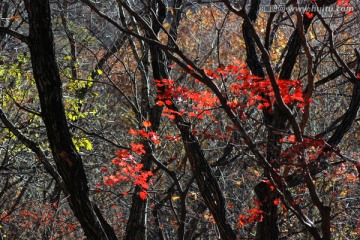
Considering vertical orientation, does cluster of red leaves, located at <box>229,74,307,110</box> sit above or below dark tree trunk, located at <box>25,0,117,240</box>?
above

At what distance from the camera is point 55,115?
459cm

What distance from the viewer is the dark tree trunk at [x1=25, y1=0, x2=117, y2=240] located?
4.49 m

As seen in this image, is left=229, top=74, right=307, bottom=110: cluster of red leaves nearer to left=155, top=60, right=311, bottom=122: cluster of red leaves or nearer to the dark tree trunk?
left=155, top=60, right=311, bottom=122: cluster of red leaves

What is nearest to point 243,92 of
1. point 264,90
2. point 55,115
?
point 264,90

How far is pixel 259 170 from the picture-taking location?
9.89 metres

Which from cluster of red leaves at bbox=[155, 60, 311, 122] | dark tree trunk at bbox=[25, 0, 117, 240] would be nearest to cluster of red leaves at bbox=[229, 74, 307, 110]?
cluster of red leaves at bbox=[155, 60, 311, 122]

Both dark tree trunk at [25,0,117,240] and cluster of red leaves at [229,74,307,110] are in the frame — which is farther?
cluster of red leaves at [229,74,307,110]

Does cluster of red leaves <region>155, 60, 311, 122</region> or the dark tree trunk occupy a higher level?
cluster of red leaves <region>155, 60, 311, 122</region>

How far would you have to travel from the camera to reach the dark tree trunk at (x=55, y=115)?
4.49 meters

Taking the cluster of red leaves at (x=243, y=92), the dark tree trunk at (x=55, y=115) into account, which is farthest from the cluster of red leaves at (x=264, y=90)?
the dark tree trunk at (x=55, y=115)

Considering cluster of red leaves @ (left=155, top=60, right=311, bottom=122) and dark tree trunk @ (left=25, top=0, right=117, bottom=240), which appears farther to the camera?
cluster of red leaves @ (left=155, top=60, right=311, bottom=122)

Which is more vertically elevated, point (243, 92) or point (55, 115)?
point (243, 92)

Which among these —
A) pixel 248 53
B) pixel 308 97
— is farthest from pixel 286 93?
pixel 248 53

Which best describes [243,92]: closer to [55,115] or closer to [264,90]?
[264,90]
